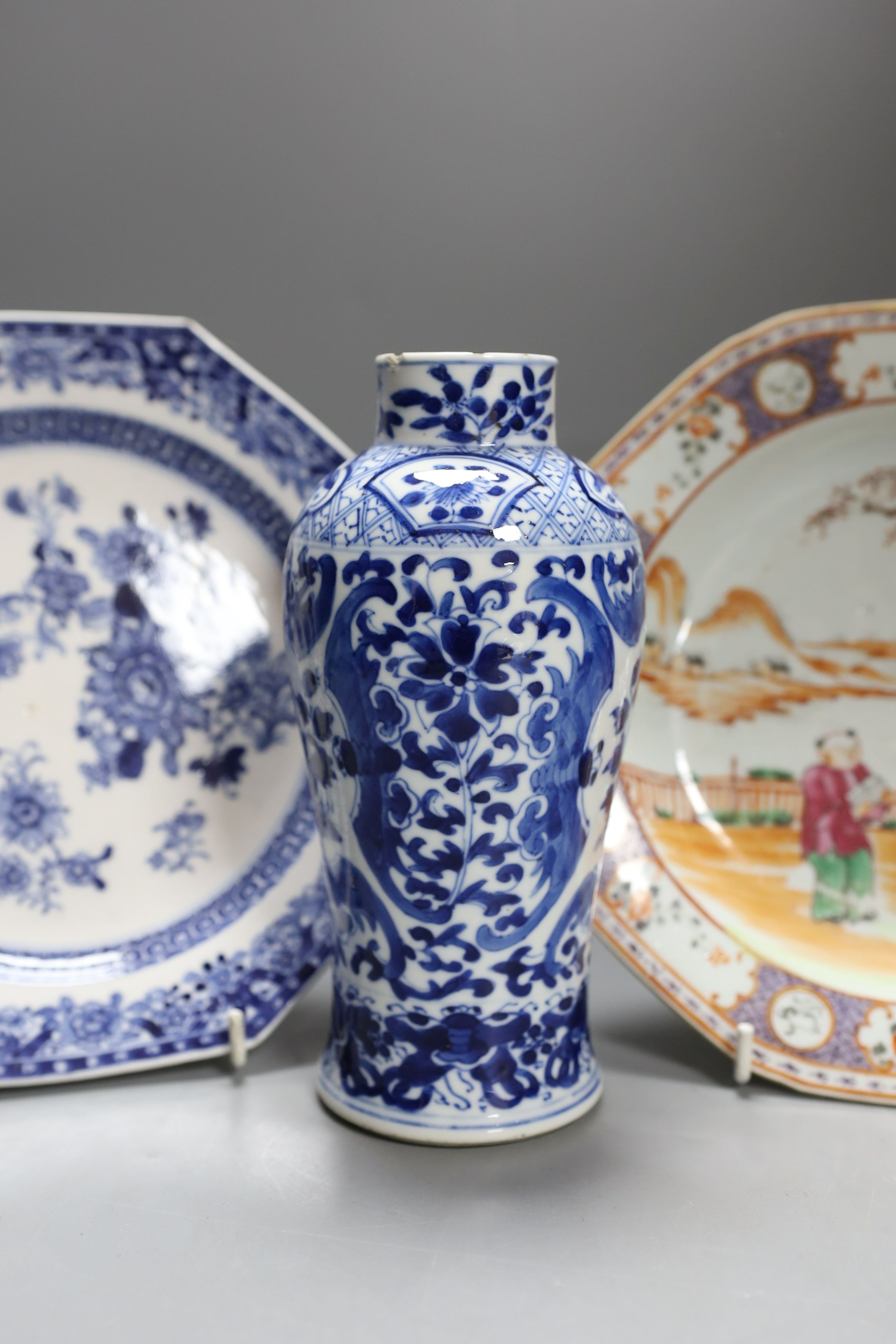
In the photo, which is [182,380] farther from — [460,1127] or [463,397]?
[460,1127]

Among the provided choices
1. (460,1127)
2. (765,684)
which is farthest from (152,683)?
(765,684)

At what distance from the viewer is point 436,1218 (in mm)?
1211

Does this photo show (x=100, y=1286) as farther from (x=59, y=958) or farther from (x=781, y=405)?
(x=781, y=405)

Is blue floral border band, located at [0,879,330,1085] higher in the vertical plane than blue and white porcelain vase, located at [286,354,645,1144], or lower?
lower

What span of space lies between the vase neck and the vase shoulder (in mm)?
11

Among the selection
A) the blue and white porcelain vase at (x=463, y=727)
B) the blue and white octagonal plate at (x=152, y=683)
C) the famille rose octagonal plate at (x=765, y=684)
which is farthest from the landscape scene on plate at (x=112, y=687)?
the famille rose octagonal plate at (x=765, y=684)

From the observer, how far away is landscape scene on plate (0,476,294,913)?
1.47 m

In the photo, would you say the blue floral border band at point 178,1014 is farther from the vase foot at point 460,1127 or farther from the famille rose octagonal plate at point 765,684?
the famille rose octagonal plate at point 765,684

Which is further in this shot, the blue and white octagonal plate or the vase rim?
the blue and white octagonal plate

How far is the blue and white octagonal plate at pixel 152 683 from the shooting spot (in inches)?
57.2

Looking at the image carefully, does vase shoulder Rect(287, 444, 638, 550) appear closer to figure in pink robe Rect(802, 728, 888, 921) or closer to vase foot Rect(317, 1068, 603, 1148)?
figure in pink robe Rect(802, 728, 888, 921)

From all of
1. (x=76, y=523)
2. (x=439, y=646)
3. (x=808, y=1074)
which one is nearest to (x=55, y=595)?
(x=76, y=523)

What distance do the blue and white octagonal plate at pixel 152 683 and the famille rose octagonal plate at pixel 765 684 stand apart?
0.36 metres

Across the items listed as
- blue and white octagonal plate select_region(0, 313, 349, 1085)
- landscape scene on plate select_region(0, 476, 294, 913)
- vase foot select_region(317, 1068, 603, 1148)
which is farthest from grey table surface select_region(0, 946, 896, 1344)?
landscape scene on plate select_region(0, 476, 294, 913)
